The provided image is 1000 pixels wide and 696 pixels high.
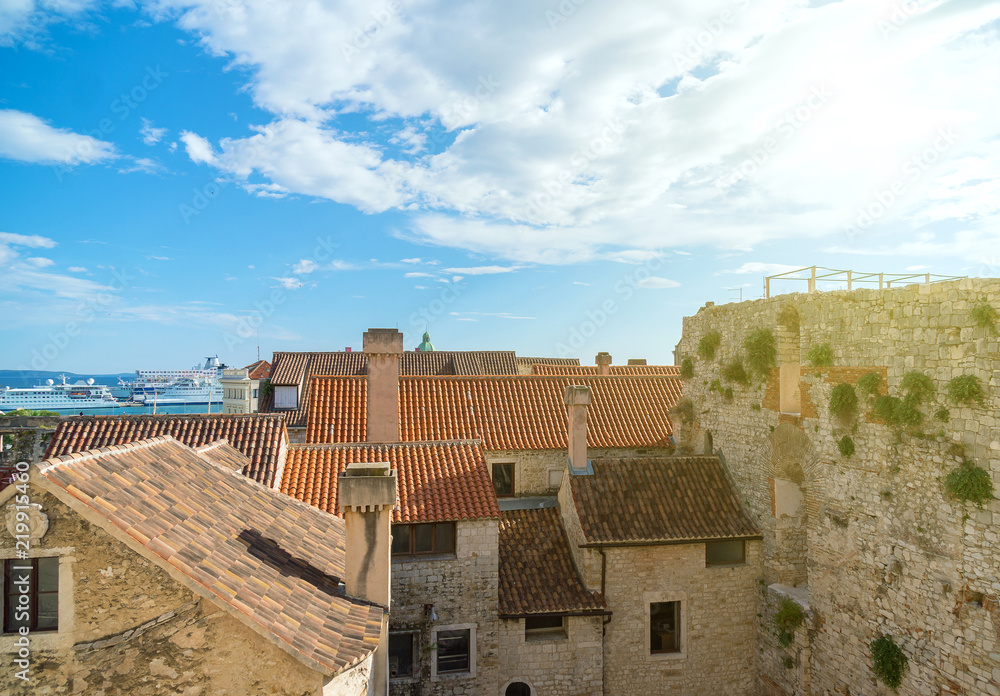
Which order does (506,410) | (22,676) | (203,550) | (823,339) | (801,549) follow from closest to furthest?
(22,676) < (203,550) < (823,339) < (801,549) < (506,410)

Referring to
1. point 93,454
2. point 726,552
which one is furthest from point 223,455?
point 726,552

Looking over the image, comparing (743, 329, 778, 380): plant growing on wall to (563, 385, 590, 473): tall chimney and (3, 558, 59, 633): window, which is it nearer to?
(563, 385, 590, 473): tall chimney

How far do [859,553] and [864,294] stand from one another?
196 inches

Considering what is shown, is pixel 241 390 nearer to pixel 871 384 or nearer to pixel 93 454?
pixel 93 454

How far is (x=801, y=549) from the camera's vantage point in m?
13.5

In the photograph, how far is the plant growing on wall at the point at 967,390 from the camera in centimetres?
852

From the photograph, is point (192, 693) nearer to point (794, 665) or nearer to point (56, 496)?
point (56, 496)

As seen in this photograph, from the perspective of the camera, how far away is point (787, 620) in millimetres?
12445

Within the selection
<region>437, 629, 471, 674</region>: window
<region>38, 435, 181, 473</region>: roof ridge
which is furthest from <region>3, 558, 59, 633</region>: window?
<region>437, 629, 471, 674</region>: window

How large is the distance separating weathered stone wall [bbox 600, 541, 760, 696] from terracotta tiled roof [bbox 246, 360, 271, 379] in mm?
45918

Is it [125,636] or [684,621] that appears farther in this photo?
[684,621]

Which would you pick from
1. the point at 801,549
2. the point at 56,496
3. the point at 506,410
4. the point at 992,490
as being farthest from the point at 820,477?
the point at 56,496

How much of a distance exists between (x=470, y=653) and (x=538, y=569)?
95.5 inches

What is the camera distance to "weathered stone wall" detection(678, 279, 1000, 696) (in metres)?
8.65
